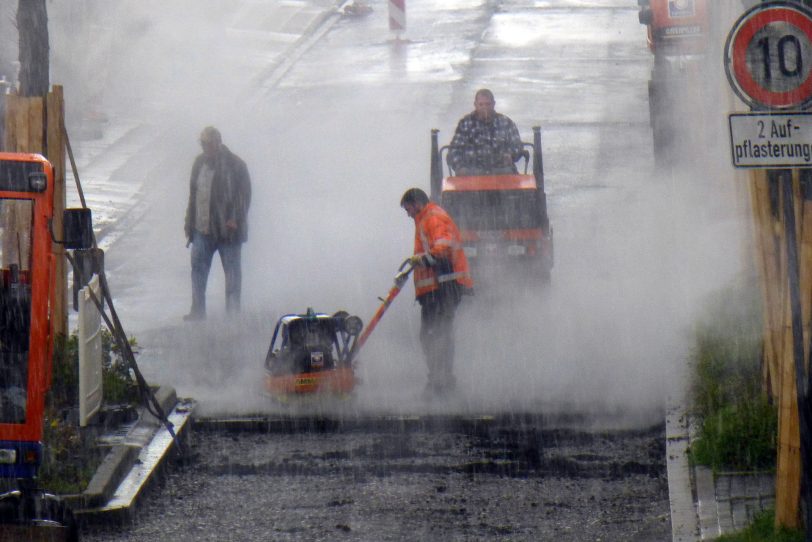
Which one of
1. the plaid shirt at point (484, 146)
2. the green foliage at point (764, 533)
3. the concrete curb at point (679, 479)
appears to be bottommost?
Result: the green foliage at point (764, 533)

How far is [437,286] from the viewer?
1141cm

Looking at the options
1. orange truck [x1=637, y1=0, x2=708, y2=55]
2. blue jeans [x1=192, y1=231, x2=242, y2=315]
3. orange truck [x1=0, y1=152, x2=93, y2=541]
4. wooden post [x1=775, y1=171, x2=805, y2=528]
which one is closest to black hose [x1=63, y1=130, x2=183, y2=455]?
orange truck [x1=0, y1=152, x2=93, y2=541]

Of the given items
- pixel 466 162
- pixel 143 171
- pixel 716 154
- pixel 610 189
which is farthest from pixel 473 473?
pixel 143 171

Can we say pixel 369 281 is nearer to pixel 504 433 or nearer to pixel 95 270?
pixel 504 433

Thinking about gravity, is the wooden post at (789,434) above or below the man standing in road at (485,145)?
below

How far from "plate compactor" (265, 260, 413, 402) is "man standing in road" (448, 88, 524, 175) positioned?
9.95 ft

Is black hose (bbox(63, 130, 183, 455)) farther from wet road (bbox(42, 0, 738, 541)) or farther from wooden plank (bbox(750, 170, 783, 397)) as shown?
wooden plank (bbox(750, 170, 783, 397))

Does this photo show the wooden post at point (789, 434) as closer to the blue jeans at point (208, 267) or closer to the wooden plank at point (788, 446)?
the wooden plank at point (788, 446)

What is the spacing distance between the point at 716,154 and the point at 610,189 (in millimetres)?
1931

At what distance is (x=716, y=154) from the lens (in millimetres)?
16297

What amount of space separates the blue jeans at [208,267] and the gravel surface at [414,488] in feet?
10.9

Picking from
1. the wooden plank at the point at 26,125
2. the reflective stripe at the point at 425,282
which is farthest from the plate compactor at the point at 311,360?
the wooden plank at the point at 26,125

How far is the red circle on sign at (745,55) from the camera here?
693cm

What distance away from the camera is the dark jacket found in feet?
44.5
